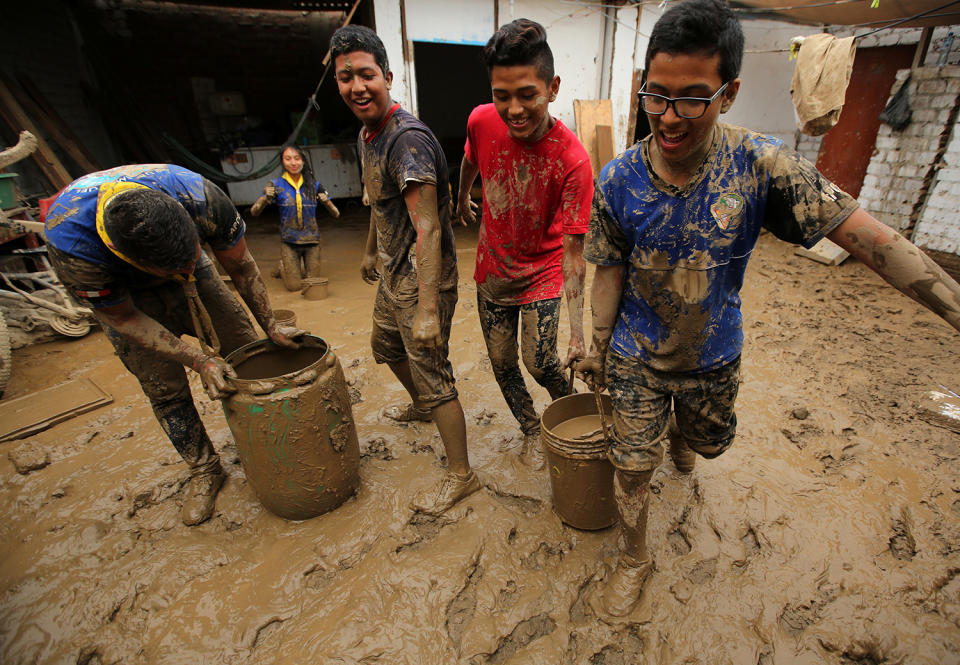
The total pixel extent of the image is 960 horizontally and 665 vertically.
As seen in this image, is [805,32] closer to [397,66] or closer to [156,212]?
[397,66]

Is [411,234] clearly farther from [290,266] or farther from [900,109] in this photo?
[900,109]

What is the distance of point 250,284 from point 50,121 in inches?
206

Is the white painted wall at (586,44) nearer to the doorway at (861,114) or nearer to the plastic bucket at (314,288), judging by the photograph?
the doorway at (861,114)

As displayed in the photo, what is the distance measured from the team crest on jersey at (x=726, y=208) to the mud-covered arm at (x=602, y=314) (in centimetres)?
35

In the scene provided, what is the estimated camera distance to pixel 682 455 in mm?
2406

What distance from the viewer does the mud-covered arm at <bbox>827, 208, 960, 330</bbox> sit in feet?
3.91

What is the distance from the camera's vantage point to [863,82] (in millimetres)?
5562

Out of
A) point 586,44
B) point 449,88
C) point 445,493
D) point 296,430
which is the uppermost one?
point 586,44

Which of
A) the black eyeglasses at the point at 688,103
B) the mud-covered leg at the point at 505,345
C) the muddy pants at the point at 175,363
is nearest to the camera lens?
the black eyeglasses at the point at 688,103

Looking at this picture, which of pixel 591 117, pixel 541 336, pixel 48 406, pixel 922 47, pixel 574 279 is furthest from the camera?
pixel 591 117

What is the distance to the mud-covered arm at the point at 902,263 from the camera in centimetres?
119

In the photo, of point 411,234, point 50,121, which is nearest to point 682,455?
point 411,234

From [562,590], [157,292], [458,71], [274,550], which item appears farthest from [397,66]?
[458,71]

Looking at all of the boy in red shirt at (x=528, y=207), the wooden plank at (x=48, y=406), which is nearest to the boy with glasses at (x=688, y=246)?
the boy in red shirt at (x=528, y=207)
